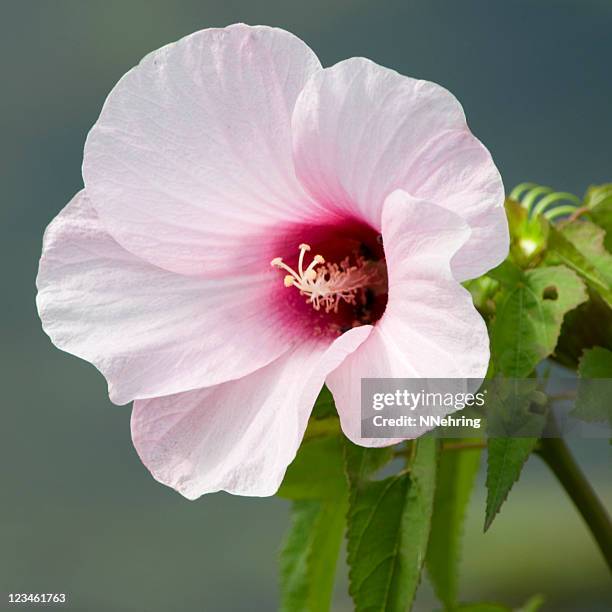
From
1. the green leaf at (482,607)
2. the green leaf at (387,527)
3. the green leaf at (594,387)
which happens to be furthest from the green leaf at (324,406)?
the green leaf at (482,607)

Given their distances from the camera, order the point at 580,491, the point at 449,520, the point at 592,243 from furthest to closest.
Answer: the point at 449,520
the point at 580,491
the point at 592,243

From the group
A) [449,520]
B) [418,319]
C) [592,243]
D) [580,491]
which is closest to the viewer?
[418,319]

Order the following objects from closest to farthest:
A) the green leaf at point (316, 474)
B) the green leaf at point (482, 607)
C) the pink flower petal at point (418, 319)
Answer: the pink flower petal at point (418, 319) → the green leaf at point (316, 474) → the green leaf at point (482, 607)

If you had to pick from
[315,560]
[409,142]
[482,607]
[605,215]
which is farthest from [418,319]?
[482,607]

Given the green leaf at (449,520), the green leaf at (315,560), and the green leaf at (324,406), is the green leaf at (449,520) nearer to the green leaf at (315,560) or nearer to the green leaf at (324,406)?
the green leaf at (315,560)

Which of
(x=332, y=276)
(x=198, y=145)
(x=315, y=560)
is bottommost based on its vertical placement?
(x=315, y=560)

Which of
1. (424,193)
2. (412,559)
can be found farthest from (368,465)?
(424,193)

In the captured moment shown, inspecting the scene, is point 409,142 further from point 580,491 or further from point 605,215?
point 580,491
